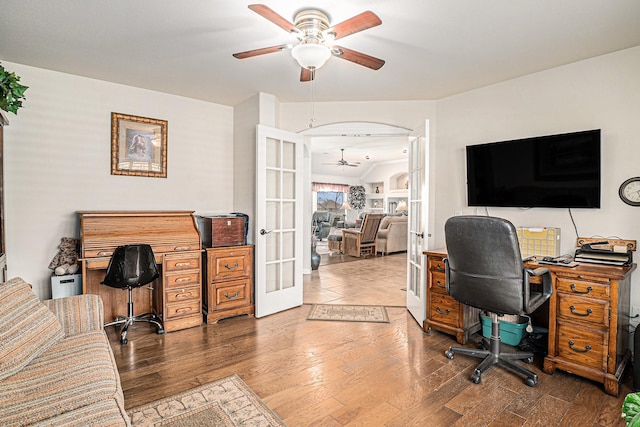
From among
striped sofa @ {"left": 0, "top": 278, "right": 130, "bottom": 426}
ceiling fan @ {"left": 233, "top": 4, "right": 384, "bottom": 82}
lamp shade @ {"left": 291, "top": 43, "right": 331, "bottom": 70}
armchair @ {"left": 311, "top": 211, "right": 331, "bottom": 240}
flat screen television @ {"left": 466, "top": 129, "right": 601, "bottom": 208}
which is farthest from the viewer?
armchair @ {"left": 311, "top": 211, "right": 331, "bottom": 240}

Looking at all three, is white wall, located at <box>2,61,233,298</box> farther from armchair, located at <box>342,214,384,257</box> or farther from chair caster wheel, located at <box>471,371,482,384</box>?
armchair, located at <box>342,214,384,257</box>

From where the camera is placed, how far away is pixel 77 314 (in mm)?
2066

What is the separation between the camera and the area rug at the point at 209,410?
1863 millimetres

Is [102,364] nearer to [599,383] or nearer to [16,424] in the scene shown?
[16,424]

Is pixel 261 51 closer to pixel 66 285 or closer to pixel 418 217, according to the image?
pixel 418 217

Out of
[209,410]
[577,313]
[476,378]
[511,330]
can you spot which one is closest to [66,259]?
[209,410]

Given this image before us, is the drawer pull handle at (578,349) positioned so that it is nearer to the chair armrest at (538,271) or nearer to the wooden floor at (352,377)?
the wooden floor at (352,377)

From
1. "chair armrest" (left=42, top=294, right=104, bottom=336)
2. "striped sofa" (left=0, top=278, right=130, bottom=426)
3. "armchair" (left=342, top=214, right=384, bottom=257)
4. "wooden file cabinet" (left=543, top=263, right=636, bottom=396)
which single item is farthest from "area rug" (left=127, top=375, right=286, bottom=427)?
"armchair" (left=342, top=214, right=384, bottom=257)

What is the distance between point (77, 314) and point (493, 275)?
270 cm

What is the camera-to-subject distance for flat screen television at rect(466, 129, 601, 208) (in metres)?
2.70

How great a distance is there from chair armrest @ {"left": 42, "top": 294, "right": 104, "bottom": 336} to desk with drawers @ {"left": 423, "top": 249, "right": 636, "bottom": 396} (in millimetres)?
3059

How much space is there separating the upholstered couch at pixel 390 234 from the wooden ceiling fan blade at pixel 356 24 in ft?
20.4

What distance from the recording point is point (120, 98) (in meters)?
3.48

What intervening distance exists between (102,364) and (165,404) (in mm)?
615
